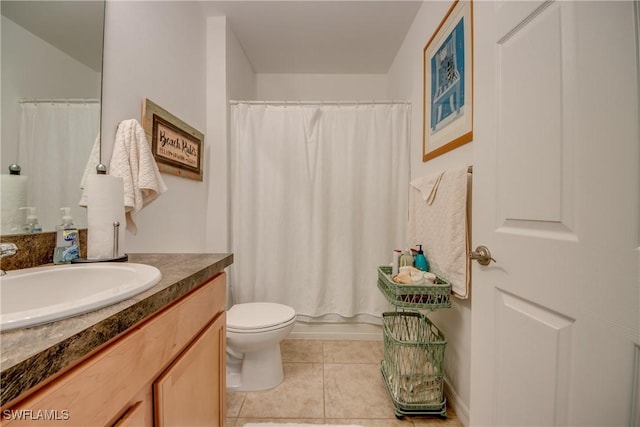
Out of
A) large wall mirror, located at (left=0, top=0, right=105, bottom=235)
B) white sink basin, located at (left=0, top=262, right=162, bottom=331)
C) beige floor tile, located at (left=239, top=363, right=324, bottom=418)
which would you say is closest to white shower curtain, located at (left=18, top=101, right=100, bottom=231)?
large wall mirror, located at (left=0, top=0, right=105, bottom=235)

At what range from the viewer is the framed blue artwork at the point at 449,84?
3.78 ft

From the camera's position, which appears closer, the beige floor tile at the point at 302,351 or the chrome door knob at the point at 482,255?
the chrome door knob at the point at 482,255

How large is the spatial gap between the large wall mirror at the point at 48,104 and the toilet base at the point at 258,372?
1073 millimetres

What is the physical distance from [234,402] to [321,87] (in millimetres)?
2709

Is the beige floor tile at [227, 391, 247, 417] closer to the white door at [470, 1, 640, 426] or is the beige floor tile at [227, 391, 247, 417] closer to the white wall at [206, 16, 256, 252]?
the white wall at [206, 16, 256, 252]

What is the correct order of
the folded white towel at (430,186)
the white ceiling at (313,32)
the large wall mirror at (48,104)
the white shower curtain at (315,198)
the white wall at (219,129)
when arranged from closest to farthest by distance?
the large wall mirror at (48,104)
the folded white towel at (430,186)
the white ceiling at (313,32)
the white wall at (219,129)
the white shower curtain at (315,198)

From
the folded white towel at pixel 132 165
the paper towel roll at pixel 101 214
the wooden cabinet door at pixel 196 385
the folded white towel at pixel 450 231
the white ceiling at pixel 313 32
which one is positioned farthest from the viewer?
the white ceiling at pixel 313 32

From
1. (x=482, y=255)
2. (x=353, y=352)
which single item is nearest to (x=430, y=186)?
(x=482, y=255)

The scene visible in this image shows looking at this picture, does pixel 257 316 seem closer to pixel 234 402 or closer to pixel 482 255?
pixel 234 402

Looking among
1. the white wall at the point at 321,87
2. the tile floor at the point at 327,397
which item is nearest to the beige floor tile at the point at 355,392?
the tile floor at the point at 327,397

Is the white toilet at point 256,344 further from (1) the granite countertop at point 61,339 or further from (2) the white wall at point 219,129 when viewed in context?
(1) the granite countertop at point 61,339

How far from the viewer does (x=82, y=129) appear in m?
0.88

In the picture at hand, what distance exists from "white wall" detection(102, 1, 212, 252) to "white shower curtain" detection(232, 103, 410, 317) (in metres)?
0.33

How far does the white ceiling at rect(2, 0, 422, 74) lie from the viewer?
168 cm
